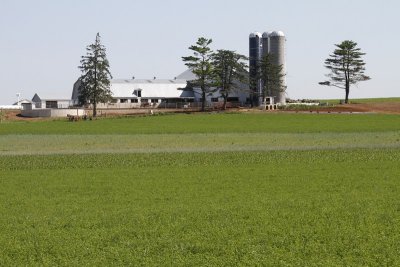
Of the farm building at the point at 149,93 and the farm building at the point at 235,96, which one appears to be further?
the farm building at the point at 149,93

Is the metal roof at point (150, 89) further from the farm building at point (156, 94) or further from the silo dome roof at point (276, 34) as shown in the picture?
the silo dome roof at point (276, 34)

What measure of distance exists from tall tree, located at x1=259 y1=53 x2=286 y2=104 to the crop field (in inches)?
3287

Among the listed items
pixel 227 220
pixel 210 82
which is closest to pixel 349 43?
pixel 210 82

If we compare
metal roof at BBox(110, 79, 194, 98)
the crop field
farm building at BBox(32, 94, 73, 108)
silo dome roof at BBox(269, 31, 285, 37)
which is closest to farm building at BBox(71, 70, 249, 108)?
metal roof at BBox(110, 79, 194, 98)

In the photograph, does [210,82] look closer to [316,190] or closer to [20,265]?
[316,190]

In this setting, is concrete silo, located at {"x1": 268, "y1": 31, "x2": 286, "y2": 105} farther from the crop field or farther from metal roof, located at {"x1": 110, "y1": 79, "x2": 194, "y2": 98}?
the crop field

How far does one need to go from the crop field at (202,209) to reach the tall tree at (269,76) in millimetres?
83482

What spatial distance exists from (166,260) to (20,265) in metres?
2.82

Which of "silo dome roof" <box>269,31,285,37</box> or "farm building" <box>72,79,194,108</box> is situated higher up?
"silo dome roof" <box>269,31,285,37</box>

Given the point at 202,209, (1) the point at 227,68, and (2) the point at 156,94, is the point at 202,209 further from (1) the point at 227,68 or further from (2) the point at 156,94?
(2) the point at 156,94

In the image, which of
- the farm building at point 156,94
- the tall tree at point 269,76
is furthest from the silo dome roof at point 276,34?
the farm building at point 156,94

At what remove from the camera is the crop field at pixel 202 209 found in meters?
13.7

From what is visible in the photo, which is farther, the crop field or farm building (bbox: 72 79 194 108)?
farm building (bbox: 72 79 194 108)

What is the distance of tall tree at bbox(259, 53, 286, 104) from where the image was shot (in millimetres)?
121125
